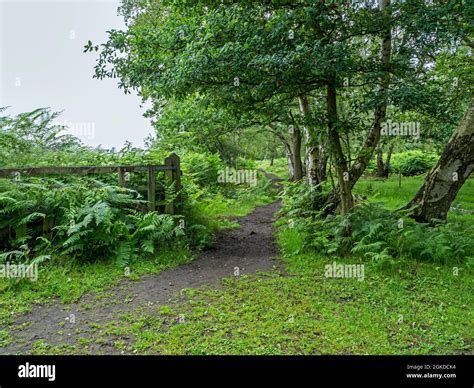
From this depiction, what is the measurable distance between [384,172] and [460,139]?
41.3 feet

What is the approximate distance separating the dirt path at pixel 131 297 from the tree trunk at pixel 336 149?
62.0 inches

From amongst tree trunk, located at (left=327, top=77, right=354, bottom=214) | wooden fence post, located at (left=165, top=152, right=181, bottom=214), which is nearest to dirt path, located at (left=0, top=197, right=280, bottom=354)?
wooden fence post, located at (left=165, top=152, right=181, bottom=214)

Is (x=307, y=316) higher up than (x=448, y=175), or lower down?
lower down

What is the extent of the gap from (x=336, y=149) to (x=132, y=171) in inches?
138

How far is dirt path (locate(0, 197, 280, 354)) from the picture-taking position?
326 cm

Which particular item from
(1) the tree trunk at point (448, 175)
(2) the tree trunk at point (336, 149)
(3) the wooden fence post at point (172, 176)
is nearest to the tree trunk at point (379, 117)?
(2) the tree trunk at point (336, 149)

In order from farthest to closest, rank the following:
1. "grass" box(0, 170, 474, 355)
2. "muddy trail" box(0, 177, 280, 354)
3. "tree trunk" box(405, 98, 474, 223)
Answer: "tree trunk" box(405, 98, 474, 223)
"muddy trail" box(0, 177, 280, 354)
"grass" box(0, 170, 474, 355)

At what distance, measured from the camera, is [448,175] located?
6.12 metres

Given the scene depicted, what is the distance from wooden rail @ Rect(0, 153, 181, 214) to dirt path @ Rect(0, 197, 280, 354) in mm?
1324

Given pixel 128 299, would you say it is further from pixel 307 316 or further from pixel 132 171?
pixel 132 171

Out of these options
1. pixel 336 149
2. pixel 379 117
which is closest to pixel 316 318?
pixel 336 149

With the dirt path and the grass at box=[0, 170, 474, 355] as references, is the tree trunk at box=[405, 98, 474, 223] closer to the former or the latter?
the grass at box=[0, 170, 474, 355]

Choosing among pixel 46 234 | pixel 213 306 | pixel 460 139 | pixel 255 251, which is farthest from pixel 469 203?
pixel 46 234

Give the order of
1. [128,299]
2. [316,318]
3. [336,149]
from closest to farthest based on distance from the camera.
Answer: [316,318] → [128,299] → [336,149]
